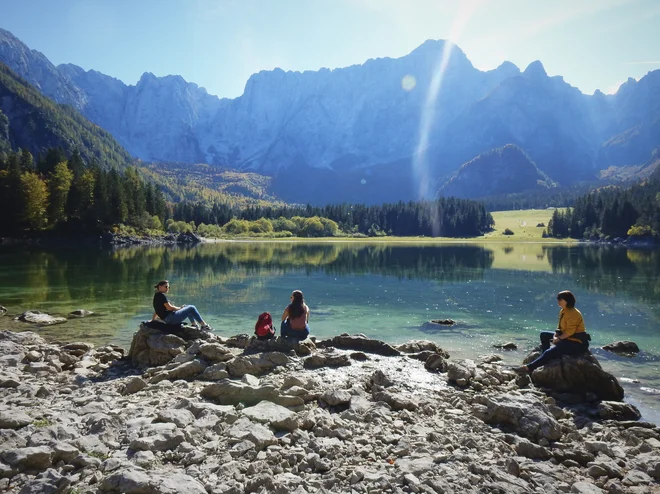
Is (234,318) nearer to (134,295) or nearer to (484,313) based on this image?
(134,295)

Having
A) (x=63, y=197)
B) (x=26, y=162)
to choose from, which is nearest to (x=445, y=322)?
(x=63, y=197)

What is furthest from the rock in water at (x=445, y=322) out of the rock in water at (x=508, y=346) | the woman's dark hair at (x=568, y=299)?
the woman's dark hair at (x=568, y=299)

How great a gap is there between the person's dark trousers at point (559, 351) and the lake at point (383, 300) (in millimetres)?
2460

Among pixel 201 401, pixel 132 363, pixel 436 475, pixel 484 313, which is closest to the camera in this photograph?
pixel 436 475

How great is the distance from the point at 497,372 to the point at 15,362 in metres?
17.1

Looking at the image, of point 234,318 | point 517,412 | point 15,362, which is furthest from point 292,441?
point 234,318

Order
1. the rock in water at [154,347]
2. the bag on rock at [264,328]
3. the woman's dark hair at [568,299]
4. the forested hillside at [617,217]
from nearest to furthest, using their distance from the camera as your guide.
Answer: the woman's dark hair at [568,299], the rock in water at [154,347], the bag on rock at [264,328], the forested hillside at [617,217]

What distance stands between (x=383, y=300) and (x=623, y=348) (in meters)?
19.8

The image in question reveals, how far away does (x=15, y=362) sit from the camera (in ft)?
54.5

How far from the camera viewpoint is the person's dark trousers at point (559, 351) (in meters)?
15.5

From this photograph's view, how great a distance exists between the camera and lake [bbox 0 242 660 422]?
2511cm

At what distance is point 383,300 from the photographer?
39844 millimetres

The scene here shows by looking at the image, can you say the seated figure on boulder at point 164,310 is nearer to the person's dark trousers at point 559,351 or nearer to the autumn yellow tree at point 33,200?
the person's dark trousers at point 559,351

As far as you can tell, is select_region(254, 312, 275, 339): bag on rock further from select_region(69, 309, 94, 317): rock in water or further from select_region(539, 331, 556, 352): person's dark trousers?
select_region(69, 309, 94, 317): rock in water
